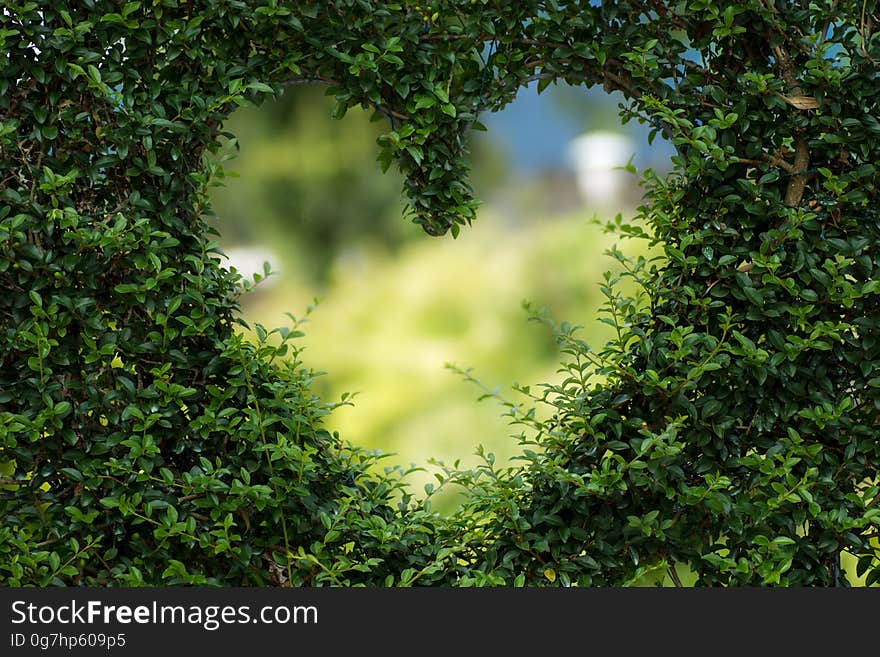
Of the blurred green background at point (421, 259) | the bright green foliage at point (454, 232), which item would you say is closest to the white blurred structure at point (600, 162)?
the blurred green background at point (421, 259)

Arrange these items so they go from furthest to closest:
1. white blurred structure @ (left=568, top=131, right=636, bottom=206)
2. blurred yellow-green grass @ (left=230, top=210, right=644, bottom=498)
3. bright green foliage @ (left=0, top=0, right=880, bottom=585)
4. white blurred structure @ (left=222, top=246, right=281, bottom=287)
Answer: white blurred structure @ (left=222, top=246, right=281, bottom=287)
white blurred structure @ (left=568, top=131, right=636, bottom=206)
blurred yellow-green grass @ (left=230, top=210, right=644, bottom=498)
bright green foliage @ (left=0, top=0, right=880, bottom=585)

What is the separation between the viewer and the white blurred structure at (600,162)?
6046 millimetres

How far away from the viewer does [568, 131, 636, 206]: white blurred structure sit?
6046 millimetres

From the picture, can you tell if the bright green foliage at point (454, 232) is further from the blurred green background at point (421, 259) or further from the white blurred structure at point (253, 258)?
the white blurred structure at point (253, 258)

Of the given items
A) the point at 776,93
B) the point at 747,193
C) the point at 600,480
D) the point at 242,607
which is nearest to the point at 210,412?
the point at 242,607

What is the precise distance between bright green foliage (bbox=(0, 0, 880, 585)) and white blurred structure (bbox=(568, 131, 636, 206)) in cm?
386

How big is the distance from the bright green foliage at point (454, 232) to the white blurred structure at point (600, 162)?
386cm

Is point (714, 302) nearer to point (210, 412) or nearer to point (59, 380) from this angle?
point (210, 412)

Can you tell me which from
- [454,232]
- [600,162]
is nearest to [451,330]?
[600,162]

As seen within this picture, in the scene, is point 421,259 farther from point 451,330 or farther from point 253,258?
point 253,258

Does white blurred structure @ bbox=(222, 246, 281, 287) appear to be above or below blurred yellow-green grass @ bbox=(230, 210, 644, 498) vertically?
above

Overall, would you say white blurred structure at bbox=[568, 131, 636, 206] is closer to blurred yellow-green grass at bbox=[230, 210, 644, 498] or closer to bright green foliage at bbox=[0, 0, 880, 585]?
blurred yellow-green grass at bbox=[230, 210, 644, 498]

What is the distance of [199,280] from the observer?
6.77 feet

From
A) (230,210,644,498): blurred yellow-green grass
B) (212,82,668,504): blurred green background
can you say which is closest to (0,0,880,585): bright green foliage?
(212,82,668,504): blurred green background
